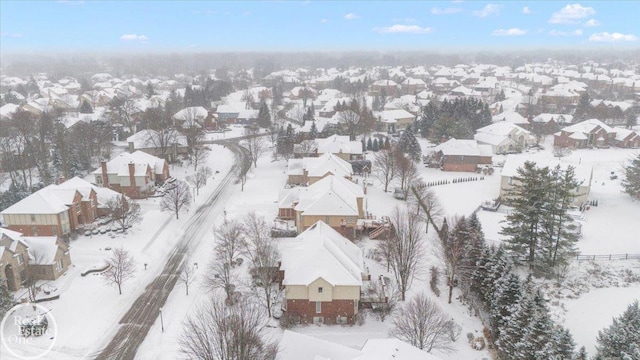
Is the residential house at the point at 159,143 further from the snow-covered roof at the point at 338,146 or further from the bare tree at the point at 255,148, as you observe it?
the snow-covered roof at the point at 338,146

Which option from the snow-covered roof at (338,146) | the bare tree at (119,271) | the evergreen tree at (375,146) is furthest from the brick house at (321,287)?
the evergreen tree at (375,146)

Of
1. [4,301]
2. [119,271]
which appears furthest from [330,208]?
[4,301]

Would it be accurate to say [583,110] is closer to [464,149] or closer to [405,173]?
[464,149]

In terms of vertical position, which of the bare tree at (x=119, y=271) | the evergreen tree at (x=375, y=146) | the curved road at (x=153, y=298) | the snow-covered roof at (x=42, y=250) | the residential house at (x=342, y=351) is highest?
the evergreen tree at (x=375, y=146)

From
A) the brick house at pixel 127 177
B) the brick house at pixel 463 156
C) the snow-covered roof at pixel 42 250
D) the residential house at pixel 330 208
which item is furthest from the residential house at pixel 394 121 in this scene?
the snow-covered roof at pixel 42 250

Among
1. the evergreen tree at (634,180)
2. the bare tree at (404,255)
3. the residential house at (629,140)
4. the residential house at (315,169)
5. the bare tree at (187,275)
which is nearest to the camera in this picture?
the bare tree at (404,255)

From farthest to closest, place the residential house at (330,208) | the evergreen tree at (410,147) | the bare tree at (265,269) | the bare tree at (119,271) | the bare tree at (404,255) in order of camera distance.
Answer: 1. the evergreen tree at (410,147)
2. the residential house at (330,208)
3. the bare tree at (119,271)
4. the bare tree at (404,255)
5. the bare tree at (265,269)

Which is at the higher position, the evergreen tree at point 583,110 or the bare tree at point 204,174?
the evergreen tree at point 583,110

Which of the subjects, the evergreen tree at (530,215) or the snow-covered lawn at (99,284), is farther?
the evergreen tree at (530,215)
